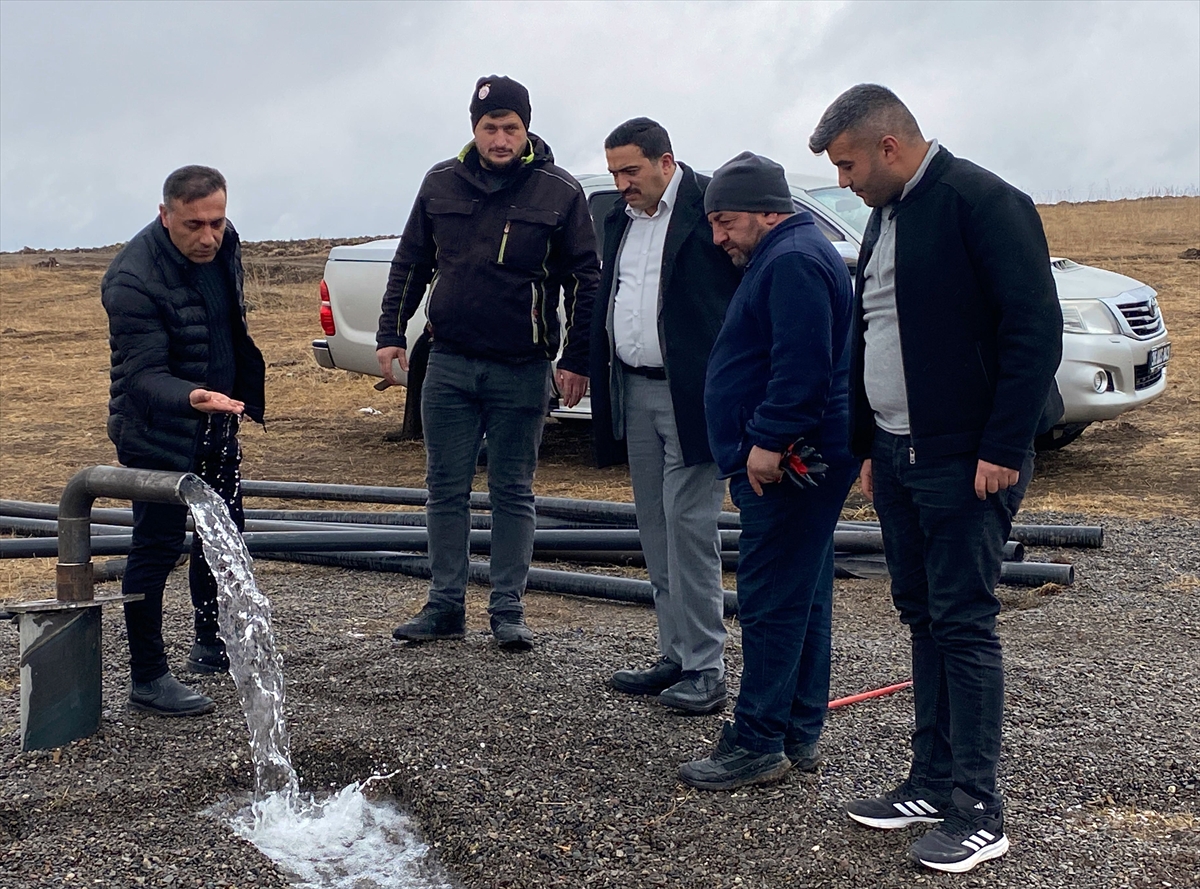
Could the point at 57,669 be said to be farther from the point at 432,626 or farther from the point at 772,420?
the point at 772,420

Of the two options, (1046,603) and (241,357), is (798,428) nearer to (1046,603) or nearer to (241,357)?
(241,357)

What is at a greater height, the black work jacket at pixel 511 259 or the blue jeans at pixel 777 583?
the black work jacket at pixel 511 259

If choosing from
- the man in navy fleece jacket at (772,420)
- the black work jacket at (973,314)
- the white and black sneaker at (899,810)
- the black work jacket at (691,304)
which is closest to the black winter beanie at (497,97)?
the black work jacket at (691,304)

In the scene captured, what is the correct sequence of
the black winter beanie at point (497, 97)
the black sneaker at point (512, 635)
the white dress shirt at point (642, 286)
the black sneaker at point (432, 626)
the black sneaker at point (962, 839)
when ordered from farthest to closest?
the black sneaker at point (432, 626)
the black sneaker at point (512, 635)
the black winter beanie at point (497, 97)
the white dress shirt at point (642, 286)
the black sneaker at point (962, 839)

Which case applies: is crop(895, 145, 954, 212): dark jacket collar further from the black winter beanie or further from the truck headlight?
the truck headlight

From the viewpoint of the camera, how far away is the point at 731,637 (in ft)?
18.1

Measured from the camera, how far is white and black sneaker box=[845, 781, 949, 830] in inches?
142

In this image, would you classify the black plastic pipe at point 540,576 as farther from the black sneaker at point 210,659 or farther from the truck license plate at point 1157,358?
the truck license plate at point 1157,358

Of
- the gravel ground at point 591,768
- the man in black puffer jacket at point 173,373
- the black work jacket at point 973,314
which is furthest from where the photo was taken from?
the man in black puffer jacket at point 173,373

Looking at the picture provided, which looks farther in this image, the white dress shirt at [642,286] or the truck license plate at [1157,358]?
the truck license plate at [1157,358]

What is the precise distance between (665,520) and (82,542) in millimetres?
2021

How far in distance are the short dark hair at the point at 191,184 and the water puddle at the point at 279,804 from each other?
0.99 m

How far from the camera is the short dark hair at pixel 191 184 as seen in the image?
4281 millimetres

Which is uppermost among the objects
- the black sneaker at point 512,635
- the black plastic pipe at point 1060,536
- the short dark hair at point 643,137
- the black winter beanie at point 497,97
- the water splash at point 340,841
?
the black winter beanie at point 497,97
